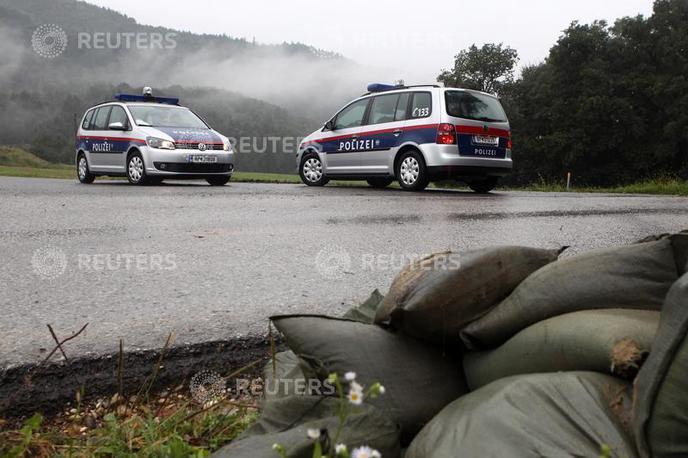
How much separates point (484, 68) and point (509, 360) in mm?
49651

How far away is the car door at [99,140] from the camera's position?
43.9ft

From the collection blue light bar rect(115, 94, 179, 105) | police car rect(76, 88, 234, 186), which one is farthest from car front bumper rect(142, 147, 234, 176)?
blue light bar rect(115, 94, 179, 105)

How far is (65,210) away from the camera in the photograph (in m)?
7.00

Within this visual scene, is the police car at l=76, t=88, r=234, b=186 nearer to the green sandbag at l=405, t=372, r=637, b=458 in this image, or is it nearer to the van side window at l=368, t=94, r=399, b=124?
the van side window at l=368, t=94, r=399, b=124

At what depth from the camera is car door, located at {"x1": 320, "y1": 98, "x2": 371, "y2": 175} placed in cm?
1226

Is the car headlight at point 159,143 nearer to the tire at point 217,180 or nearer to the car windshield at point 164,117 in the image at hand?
the car windshield at point 164,117

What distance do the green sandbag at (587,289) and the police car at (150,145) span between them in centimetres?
1118

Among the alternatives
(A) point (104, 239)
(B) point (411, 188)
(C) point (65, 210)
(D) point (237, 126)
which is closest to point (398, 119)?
(B) point (411, 188)

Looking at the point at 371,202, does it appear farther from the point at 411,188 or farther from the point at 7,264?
the point at 7,264

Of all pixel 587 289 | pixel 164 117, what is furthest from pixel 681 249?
pixel 164 117

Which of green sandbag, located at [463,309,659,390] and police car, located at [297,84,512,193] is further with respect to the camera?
police car, located at [297,84,512,193]

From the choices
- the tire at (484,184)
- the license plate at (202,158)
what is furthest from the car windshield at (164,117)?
the tire at (484,184)

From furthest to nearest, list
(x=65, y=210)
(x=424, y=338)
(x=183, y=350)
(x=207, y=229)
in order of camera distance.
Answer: (x=65, y=210)
(x=207, y=229)
(x=183, y=350)
(x=424, y=338)

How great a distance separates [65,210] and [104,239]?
8.69 ft
